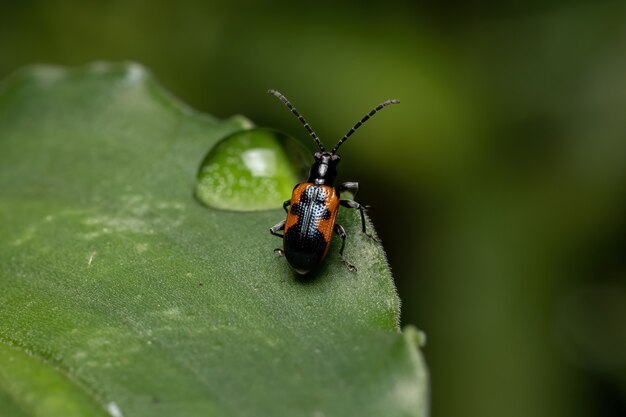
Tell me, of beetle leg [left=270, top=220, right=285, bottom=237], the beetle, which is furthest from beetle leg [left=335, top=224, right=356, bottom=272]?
beetle leg [left=270, top=220, right=285, bottom=237]

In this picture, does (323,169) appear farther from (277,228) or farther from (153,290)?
(153,290)

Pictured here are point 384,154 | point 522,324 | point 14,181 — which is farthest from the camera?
point 384,154

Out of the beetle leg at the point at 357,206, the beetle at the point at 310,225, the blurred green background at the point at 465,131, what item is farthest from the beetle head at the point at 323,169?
the blurred green background at the point at 465,131

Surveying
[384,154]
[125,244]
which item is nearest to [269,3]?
[384,154]

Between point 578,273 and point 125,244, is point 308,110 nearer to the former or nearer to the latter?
point 578,273

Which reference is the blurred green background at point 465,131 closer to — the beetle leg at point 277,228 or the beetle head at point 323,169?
the beetle head at point 323,169

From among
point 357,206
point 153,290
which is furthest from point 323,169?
point 153,290
